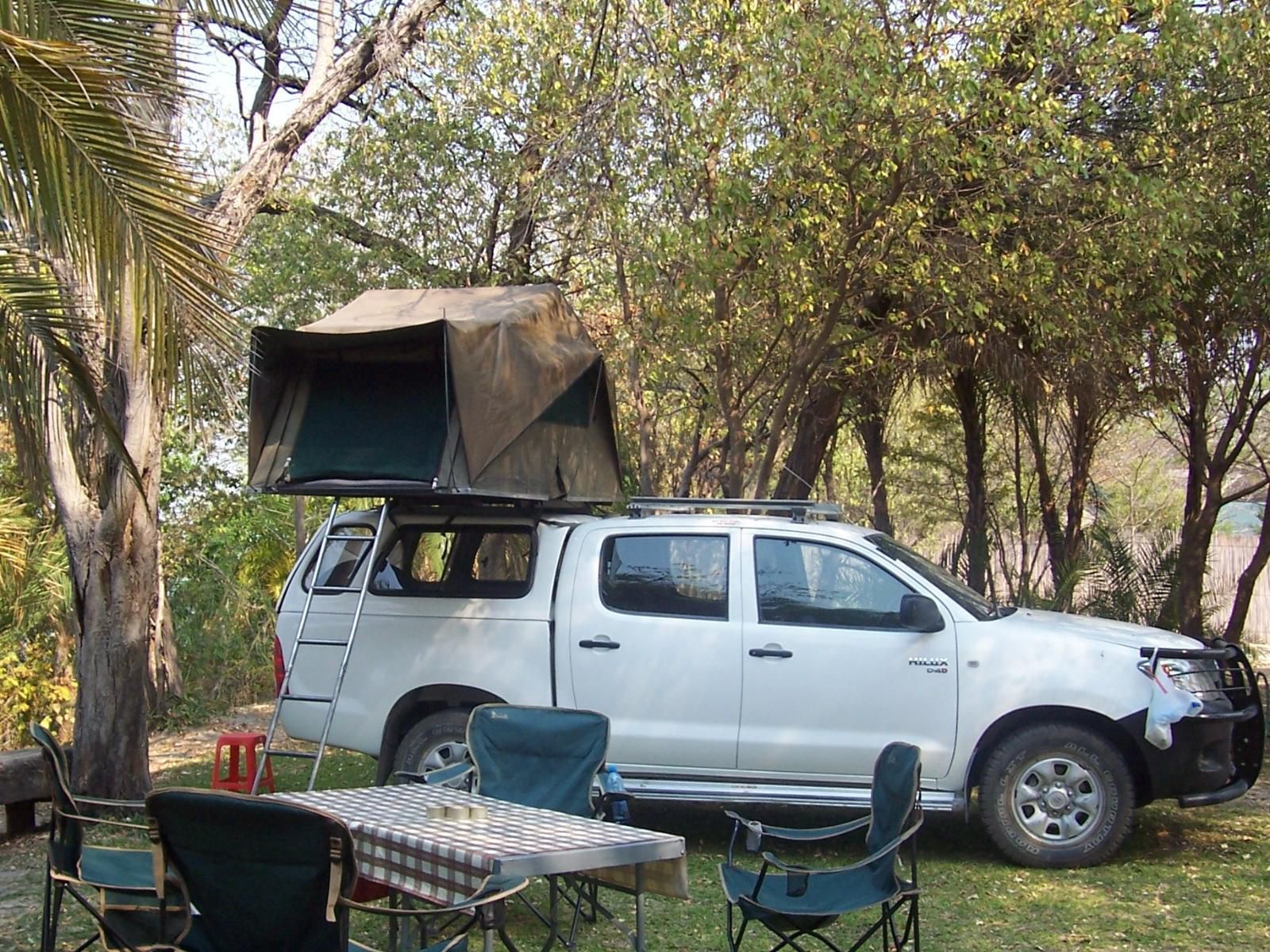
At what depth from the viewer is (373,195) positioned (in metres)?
12.6

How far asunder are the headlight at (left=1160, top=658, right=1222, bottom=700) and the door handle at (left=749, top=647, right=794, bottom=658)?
2.02 metres

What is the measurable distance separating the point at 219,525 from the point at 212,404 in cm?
906

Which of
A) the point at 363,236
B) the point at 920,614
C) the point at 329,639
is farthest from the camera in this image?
the point at 363,236

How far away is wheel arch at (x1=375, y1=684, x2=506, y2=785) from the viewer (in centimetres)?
780

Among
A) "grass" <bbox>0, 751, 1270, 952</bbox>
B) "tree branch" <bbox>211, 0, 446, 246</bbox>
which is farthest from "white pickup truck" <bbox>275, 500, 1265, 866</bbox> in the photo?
"tree branch" <bbox>211, 0, 446, 246</bbox>

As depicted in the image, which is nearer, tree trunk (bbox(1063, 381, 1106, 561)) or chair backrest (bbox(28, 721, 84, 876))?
chair backrest (bbox(28, 721, 84, 876))

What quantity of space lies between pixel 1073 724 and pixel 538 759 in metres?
3.02

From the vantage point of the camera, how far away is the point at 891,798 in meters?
5.34

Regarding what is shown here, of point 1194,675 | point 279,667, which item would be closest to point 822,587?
point 1194,675

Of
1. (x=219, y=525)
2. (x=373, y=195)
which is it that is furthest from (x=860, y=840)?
(x=219, y=525)

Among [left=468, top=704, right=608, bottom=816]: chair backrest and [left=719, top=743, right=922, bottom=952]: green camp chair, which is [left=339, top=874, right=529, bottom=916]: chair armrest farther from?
[left=468, top=704, right=608, bottom=816]: chair backrest

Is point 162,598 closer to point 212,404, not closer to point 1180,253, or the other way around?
point 212,404

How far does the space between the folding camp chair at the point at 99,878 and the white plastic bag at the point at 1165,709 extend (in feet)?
16.3

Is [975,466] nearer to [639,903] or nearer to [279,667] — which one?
[279,667]
